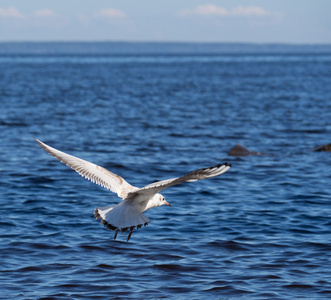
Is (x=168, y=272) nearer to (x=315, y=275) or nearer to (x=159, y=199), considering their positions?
(x=159, y=199)

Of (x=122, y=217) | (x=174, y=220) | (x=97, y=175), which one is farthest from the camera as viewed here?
(x=174, y=220)

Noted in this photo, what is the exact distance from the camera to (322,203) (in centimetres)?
1586

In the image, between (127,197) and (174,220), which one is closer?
(127,197)

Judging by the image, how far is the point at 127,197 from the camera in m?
10.7

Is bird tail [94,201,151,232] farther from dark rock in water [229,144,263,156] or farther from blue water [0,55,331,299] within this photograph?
dark rock in water [229,144,263,156]

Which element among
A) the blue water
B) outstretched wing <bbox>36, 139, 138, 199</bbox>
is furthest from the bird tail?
the blue water

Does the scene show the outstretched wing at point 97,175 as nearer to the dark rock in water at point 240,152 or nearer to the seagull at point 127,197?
the seagull at point 127,197

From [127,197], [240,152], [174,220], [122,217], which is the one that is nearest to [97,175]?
[127,197]

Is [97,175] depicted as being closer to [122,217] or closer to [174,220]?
[122,217]

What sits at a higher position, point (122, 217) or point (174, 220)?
point (122, 217)

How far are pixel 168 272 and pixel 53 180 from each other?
27.1 feet

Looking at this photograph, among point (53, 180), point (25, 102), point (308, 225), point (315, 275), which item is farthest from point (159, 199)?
point (25, 102)

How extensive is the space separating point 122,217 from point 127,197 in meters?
0.51

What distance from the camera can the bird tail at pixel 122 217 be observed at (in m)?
10.0
